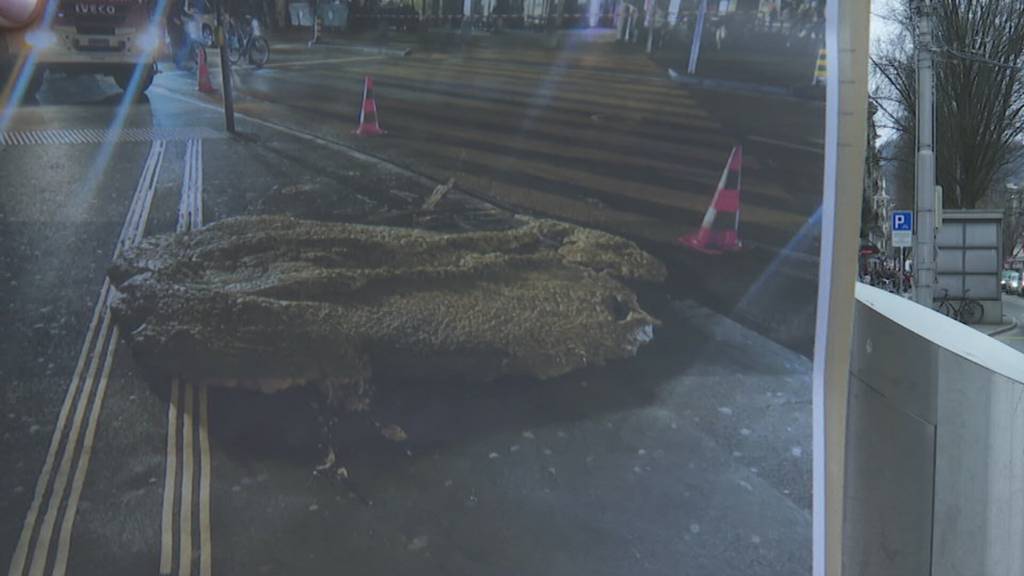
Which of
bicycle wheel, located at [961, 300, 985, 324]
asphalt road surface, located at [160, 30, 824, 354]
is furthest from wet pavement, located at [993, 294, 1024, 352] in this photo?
asphalt road surface, located at [160, 30, 824, 354]

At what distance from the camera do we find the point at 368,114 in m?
2.03

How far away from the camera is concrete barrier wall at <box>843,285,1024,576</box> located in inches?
94.0

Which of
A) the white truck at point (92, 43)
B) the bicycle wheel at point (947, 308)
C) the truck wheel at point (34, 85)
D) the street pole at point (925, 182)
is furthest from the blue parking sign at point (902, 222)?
the truck wheel at point (34, 85)

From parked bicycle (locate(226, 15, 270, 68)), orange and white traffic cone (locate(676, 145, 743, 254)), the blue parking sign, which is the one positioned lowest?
the blue parking sign

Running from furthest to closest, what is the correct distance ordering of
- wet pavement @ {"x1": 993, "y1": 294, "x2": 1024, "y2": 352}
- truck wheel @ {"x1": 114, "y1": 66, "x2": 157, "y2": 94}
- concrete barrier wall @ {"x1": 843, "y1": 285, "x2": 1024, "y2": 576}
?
1. wet pavement @ {"x1": 993, "y1": 294, "x2": 1024, "y2": 352}
2. concrete barrier wall @ {"x1": 843, "y1": 285, "x2": 1024, "y2": 576}
3. truck wheel @ {"x1": 114, "y1": 66, "x2": 157, "y2": 94}

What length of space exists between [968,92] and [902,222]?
12778 millimetres

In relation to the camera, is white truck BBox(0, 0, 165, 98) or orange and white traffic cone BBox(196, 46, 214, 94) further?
orange and white traffic cone BBox(196, 46, 214, 94)

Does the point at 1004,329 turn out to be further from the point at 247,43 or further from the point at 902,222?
the point at 247,43

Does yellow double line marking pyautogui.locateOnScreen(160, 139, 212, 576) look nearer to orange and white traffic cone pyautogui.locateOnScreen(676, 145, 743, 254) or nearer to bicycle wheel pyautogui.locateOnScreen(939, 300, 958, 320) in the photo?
orange and white traffic cone pyautogui.locateOnScreen(676, 145, 743, 254)

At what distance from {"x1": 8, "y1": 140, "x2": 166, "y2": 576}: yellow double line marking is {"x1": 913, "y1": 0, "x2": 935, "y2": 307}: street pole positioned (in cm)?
969

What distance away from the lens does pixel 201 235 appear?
1.85 metres

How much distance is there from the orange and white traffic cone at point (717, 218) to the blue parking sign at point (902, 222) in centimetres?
1119

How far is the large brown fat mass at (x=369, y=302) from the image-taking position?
5.80ft

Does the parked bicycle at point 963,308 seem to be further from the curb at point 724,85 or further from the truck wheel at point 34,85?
the truck wheel at point 34,85
